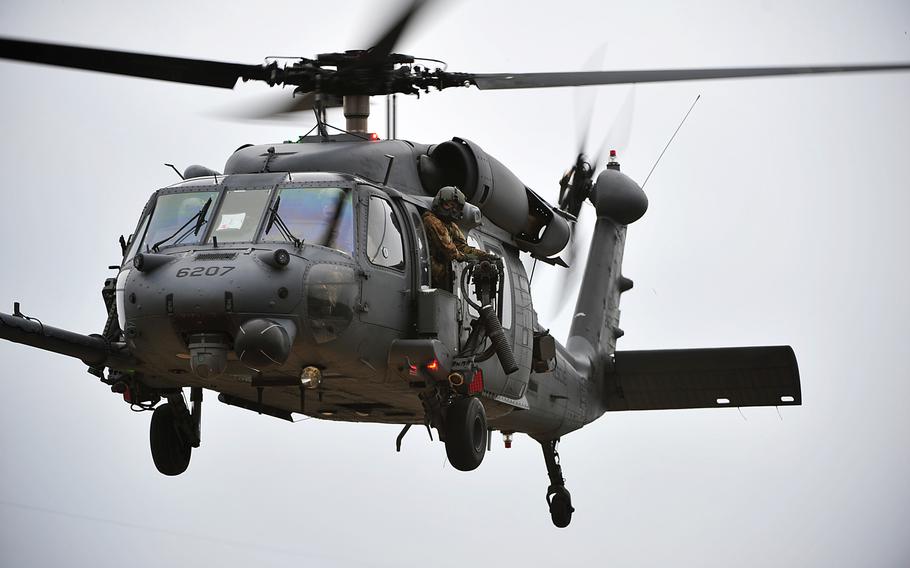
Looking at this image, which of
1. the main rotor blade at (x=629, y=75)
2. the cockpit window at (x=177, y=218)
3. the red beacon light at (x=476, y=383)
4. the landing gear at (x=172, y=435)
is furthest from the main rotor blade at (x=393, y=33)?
the landing gear at (x=172, y=435)

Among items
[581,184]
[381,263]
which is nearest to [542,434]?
[581,184]

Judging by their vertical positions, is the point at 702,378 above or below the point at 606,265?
below

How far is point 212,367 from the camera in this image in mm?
9367

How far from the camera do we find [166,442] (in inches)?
438

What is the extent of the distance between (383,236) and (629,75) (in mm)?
2092

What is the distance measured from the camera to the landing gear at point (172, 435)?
36.5 ft

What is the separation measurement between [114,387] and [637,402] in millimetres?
5476

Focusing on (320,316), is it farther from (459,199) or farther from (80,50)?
(80,50)

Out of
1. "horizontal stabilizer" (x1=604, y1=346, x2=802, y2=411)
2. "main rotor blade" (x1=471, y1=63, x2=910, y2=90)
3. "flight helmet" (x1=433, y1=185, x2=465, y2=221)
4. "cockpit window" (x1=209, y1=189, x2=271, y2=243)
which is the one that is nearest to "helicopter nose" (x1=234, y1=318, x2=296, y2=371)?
"cockpit window" (x1=209, y1=189, x2=271, y2=243)

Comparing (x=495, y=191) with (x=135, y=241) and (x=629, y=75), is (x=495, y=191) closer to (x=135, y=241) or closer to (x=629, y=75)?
(x=629, y=75)

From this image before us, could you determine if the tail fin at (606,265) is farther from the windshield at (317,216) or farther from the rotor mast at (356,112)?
the windshield at (317,216)

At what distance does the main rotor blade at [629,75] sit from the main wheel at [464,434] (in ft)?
7.43

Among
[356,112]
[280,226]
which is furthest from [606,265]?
[280,226]

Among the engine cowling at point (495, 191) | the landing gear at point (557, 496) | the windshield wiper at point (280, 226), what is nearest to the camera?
the windshield wiper at point (280, 226)
